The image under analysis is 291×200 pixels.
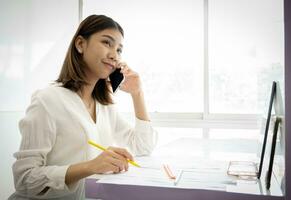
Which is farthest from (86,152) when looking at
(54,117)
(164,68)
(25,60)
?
(164,68)

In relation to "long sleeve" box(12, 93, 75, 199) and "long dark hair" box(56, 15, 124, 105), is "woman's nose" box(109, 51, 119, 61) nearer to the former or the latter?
"long dark hair" box(56, 15, 124, 105)

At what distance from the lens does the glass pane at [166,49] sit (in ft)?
6.53

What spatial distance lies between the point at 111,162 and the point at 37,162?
10.2 inches

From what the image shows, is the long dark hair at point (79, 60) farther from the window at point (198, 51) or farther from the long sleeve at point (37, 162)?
the window at point (198, 51)

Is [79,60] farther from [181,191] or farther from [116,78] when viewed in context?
[181,191]

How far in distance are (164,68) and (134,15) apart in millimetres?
438

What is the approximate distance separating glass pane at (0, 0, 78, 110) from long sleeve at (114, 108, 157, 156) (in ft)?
2.05

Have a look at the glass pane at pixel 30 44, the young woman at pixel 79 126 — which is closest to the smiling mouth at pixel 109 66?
the young woman at pixel 79 126

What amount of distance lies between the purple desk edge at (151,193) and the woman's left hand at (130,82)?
0.61 meters

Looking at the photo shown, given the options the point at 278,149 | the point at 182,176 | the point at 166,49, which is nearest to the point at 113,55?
the point at 182,176

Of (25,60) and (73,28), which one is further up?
(73,28)

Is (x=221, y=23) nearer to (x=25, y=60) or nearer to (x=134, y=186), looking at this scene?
(x=25, y=60)

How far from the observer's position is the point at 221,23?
6.31ft

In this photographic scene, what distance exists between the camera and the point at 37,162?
A: 0.84 m
